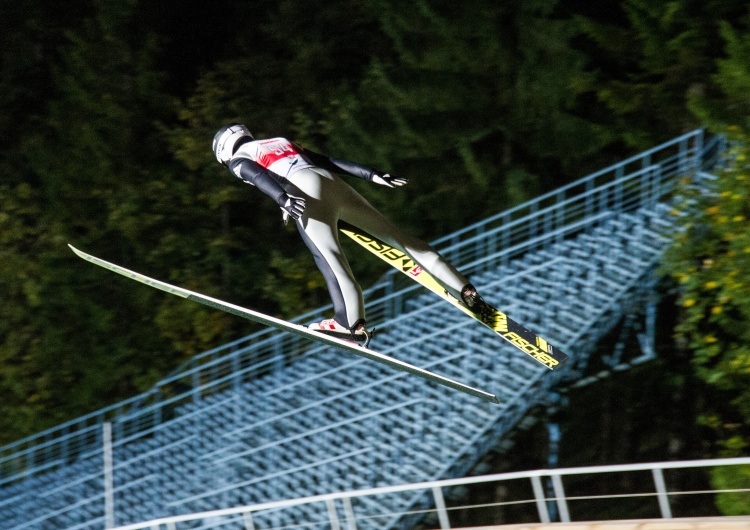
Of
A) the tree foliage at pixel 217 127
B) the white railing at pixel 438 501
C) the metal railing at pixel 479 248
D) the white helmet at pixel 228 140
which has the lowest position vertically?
the white railing at pixel 438 501

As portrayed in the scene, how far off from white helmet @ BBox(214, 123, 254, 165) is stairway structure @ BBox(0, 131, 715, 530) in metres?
4.25

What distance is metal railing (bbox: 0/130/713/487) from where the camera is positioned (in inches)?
483

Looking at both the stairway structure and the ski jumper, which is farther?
the stairway structure

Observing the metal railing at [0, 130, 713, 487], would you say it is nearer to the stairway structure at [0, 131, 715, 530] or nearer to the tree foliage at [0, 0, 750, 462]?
the stairway structure at [0, 131, 715, 530]

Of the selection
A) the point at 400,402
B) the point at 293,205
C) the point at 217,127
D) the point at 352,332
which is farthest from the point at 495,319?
the point at 217,127

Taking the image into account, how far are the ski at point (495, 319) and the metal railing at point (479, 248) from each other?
414 cm

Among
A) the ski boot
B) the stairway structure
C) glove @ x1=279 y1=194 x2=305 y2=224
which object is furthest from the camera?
the stairway structure

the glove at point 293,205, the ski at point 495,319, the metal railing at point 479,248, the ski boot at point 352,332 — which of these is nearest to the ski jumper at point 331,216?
the ski boot at point 352,332

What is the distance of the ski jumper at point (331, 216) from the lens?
703 cm

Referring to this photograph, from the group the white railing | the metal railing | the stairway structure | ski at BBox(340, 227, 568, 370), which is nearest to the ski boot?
ski at BBox(340, 227, 568, 370)

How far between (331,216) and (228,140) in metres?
0.75

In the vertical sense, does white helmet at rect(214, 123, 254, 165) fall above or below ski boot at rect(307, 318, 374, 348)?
above

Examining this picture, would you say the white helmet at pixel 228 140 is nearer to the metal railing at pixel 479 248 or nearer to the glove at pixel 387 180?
the glove at pixel 387 180

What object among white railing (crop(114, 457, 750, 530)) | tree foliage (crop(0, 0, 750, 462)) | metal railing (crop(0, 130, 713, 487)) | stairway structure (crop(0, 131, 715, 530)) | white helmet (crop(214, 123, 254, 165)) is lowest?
white railing (crop(114, 457, 750, 530))
